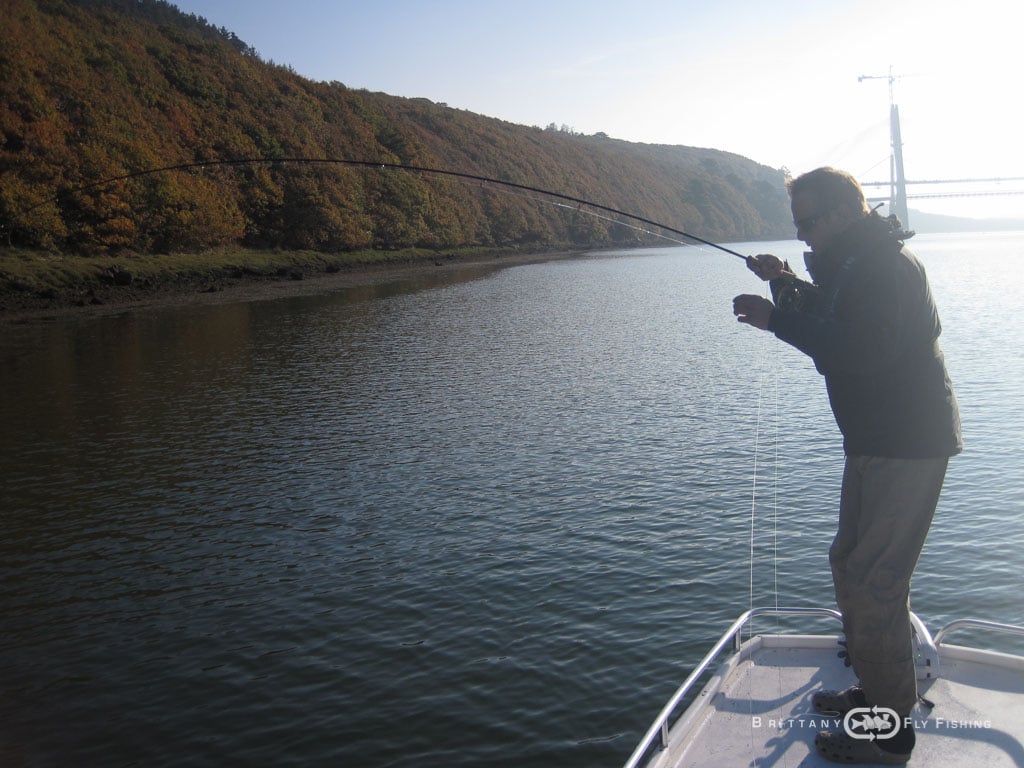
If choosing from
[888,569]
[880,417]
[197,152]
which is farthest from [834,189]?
[197,152]

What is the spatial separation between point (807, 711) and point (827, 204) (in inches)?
97.7

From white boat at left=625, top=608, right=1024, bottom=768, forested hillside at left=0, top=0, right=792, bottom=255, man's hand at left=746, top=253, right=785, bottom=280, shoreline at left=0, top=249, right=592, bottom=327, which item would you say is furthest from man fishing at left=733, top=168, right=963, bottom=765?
forested hillside at left=0, top=0, right=792, bottom=255

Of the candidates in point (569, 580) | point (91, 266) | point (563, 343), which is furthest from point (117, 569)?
point (91, 266)

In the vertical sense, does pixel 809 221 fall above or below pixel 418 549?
above

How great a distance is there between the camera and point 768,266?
4.84m

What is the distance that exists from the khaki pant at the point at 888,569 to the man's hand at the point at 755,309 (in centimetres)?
80

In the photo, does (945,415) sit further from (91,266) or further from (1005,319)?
(91,266)

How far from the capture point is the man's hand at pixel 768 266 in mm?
4783

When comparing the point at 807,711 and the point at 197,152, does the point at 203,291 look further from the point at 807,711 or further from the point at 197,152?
the point at 807,711

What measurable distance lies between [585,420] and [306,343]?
1723 centimetres

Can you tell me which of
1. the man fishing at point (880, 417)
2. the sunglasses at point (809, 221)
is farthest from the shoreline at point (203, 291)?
the man fishing at point (880, 417)

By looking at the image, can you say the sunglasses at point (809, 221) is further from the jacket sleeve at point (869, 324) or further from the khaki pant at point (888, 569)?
the khaki pant at point (888, 569)

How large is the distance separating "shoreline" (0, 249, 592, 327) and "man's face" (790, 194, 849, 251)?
4174 cm

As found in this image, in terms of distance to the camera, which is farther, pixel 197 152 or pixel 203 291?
pixel 197 152
